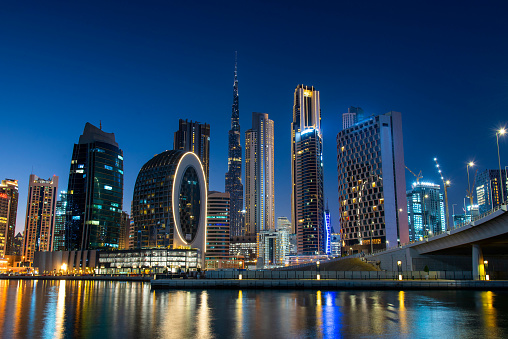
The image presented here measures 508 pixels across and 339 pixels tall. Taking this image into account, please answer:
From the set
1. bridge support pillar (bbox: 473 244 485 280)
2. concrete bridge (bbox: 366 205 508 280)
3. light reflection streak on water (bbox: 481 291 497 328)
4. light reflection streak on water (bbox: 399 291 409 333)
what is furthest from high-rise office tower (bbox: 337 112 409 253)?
light reflection streak on water (bbox: 399 291 409 333)

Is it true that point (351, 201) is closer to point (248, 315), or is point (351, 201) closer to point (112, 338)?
point (248, 315)

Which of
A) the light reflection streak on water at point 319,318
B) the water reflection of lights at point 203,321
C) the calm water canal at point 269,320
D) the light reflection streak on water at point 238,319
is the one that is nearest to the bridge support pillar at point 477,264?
the calm water canal at point 269,320

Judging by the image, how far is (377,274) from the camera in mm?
87062

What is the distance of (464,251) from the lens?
3834 inches

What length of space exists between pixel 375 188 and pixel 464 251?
3436 inches

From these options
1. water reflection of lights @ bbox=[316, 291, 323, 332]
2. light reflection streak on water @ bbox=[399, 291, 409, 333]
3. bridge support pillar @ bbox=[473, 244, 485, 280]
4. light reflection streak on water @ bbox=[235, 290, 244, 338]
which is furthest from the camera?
bridge support pillar @ bbox=[473, 244, 485, 280]

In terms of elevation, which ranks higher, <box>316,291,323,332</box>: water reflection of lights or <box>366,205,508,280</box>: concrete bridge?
<box>366,205,508,280</box>: concrete bridge

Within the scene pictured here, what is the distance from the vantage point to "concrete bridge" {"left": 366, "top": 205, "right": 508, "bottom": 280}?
229ft

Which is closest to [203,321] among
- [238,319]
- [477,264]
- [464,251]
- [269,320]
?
[238,319]

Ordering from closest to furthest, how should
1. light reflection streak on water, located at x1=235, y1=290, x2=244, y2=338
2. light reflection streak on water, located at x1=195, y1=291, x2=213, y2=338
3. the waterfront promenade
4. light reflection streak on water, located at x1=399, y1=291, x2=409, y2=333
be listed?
light reflection streak on water, located at x1=195, y1=291, x2=213, y2=338
light reflection streak on water, located at x1=235, y1=290, x2=244, y2=338
light reflection streak on water, located at x1=399, y1=291, x2=409, y2=333
the waterfront promenade

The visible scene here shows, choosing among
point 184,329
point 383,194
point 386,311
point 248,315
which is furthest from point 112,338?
point 383,194

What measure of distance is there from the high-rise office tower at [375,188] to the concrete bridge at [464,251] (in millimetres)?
56145

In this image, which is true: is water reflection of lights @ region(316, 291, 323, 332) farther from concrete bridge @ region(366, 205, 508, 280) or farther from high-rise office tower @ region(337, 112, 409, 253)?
high-rise office tower @ region(337, 112, 409, 253)

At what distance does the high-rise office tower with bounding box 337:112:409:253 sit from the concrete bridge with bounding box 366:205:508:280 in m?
56.1
